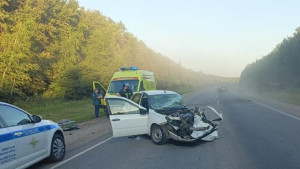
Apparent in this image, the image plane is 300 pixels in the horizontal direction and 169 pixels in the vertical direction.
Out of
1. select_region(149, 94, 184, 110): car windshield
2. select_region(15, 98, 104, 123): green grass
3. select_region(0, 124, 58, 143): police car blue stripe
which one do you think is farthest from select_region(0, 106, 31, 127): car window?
select_region(15, 98, 104, 123): green grass

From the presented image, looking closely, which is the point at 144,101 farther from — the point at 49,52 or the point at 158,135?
the point at 49,52

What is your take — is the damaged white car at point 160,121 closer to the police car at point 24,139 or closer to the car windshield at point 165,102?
the car windshield at point 165,102

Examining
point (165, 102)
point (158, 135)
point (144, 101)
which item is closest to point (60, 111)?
point (144, 101)

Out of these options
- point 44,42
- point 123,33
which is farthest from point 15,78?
point 123,33

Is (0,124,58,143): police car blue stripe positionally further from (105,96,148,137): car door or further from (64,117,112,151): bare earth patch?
(105,96,148,137): car door

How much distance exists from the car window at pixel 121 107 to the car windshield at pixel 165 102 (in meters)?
0.59

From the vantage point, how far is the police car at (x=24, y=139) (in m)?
6.06

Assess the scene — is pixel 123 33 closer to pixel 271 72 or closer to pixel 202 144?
pixel 271 72

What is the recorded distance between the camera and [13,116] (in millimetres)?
6754

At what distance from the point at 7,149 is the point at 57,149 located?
7.08 feet

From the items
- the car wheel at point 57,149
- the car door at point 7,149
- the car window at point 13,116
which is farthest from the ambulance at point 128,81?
the car door at point 7,149

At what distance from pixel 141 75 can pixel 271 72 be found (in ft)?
219

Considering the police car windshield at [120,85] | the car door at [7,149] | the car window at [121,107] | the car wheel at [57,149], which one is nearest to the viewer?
the car door at [7,149]

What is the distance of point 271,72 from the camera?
79.3 metres
